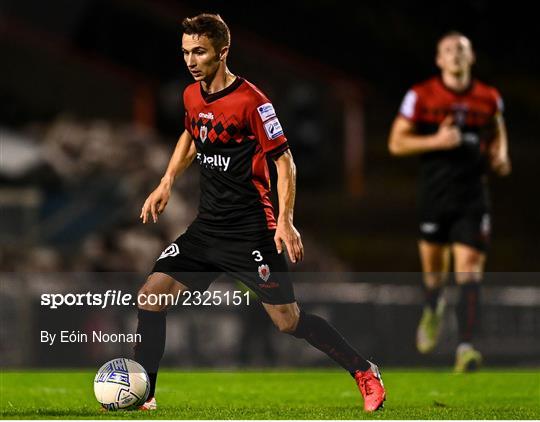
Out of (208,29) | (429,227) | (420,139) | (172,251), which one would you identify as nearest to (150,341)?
(172,251)

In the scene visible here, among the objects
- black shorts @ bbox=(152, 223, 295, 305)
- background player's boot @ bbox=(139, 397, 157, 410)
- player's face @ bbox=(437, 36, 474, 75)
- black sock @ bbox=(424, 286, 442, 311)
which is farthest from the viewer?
black sock @ bbox=(424, 286, 442, 311)

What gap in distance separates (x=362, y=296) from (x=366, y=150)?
2037cm

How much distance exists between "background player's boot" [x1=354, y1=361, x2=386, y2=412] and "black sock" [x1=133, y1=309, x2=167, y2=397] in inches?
44.5

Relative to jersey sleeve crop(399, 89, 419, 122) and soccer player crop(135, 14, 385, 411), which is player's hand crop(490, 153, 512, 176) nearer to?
jersey sleeve crop(399, 89, 419, 122)

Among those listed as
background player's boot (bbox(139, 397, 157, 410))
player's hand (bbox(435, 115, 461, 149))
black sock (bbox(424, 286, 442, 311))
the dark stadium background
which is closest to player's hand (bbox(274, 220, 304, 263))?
background player's boot (bbox(139, 397, 157, 410))

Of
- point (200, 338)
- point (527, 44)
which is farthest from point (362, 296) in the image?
point (527, 44)

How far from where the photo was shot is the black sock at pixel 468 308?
37.0 feet

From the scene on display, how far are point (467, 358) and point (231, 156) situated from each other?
4119 mm

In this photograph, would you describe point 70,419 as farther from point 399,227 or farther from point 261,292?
point 399,227

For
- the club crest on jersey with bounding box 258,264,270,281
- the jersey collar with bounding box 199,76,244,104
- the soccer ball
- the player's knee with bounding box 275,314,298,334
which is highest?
the jersey collar with bounding box 199,76,244,104

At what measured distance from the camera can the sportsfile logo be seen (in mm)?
7660

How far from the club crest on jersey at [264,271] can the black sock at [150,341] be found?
0.60 meters

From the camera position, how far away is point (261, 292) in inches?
301

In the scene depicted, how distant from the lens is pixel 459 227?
1143 centimetres
